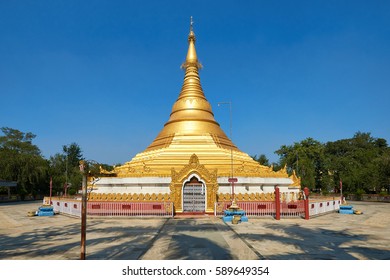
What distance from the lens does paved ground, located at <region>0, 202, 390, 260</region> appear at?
10.7m

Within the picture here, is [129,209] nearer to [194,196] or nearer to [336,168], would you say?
[194,196]

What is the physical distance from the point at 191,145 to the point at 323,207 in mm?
14592

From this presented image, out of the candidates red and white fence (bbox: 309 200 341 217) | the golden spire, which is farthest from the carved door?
the golden spire

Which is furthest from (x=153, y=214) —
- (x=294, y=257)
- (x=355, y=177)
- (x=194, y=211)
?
(x=355, y=177)

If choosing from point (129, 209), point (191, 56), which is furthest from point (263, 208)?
point (191, 56)

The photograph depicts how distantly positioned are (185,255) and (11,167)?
164 feet

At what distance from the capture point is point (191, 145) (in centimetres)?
3166

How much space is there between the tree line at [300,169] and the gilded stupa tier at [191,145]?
14433 millimetres

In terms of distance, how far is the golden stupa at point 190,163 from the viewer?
24562 mm

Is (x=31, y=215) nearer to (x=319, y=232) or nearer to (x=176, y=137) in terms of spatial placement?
(x=176, y=137)

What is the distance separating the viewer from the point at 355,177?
50.7 m

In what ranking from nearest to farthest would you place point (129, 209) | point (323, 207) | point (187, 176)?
point (129, 209) → point (187, 176) → point (323, 207)

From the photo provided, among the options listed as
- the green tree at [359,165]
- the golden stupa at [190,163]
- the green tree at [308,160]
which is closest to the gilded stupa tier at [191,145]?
the golden stupa at [190,163]

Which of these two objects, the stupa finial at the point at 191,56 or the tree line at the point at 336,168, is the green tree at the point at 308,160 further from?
the stupa finial at the point at 191,56
